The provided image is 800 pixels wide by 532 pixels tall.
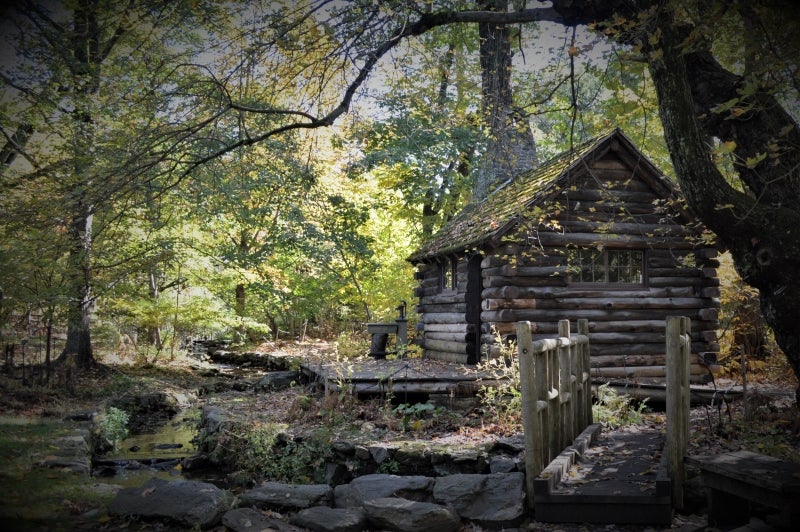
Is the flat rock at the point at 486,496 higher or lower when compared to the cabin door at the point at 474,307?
lower

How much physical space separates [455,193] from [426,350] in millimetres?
7382

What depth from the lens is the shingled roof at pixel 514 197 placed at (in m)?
11.9

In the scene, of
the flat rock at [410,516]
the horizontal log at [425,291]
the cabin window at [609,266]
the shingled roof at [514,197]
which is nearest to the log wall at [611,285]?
the cabin window at [609,266]

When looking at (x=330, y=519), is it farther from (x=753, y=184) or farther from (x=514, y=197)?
(x=514, y=197)

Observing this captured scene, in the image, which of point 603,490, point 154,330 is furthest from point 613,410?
point 154,330

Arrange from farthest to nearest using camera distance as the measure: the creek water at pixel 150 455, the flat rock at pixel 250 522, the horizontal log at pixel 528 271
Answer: the horizontal log at pixel 528 271 < the creek water at pixel 150 455 < the flat rock at pixel 250 522

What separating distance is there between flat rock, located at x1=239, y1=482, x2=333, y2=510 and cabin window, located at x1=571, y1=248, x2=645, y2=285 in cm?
802

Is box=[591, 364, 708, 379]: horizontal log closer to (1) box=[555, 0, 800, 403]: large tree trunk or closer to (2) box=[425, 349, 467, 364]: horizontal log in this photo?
(2) box=[425, 349, 467, 364]: horizontal log

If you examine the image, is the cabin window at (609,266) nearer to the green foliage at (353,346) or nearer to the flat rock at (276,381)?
the flat rock at (276,381)

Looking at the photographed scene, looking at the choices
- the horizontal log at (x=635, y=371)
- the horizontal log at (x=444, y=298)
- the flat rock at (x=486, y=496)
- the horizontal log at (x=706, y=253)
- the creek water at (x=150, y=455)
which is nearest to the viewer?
the flat rock at (x=486, y=496)

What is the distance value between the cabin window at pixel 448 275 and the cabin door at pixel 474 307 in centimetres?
148

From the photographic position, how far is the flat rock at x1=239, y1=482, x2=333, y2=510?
6637 millimetres

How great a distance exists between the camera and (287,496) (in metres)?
6.77

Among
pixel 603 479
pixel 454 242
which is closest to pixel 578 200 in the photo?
pixel 454 242
